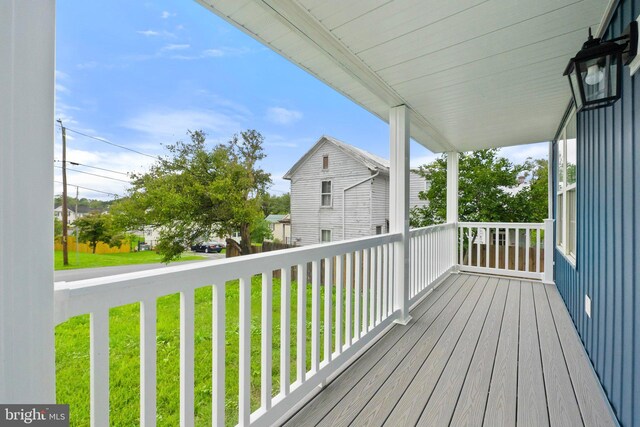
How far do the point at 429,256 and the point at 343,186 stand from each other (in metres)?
5.01

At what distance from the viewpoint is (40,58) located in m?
0.68

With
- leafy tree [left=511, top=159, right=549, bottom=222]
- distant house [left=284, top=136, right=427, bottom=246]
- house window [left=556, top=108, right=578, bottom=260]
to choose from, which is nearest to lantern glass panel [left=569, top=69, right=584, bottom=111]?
house window [left=556, top=108, right=578, bottom=260]

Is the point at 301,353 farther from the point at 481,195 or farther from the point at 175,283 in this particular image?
the point at 481,195

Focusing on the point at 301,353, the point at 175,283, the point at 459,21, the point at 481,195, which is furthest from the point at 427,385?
the point at 481,195

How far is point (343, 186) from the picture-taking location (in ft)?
28.4

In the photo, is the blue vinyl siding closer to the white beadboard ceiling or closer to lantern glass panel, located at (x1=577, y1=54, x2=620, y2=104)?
lantern glass panel, located at (x1=577, y1=54, x2=620, y2=104)

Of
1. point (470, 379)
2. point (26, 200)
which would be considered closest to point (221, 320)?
point (26, 200)

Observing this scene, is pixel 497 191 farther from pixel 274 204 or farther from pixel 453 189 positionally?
pixel 274 204

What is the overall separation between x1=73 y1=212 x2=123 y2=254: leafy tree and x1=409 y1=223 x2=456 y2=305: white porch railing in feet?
9.06

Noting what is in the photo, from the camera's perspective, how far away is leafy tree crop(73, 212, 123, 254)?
1.14 meters

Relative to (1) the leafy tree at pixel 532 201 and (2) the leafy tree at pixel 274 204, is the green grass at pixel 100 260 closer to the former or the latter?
(2) the leafy tree at pixel 274 204

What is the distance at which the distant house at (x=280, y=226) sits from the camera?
4629mm

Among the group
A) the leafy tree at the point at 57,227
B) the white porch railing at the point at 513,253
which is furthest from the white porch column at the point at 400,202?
the white porch railing at the point at 513,253

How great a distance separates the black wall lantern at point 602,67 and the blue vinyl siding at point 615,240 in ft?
0.26
